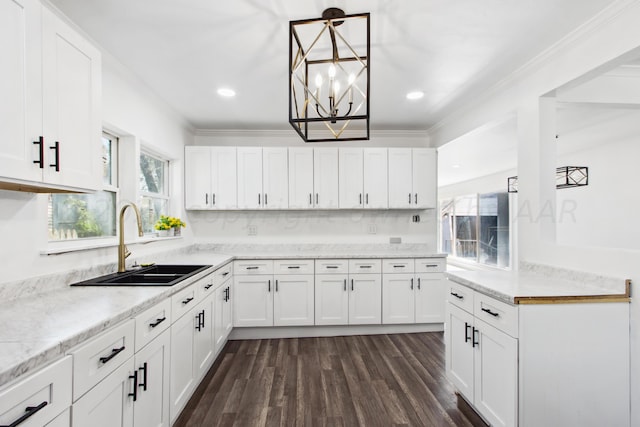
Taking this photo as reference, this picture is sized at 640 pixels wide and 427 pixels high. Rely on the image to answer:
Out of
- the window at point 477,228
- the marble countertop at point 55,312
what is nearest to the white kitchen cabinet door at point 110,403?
the marble countertop at point 55,312

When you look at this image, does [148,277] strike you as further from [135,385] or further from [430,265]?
[430,265]

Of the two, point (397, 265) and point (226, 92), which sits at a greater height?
point (226, 92)

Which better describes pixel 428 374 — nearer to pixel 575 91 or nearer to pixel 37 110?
pixel 575 91

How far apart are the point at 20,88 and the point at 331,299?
123 inches

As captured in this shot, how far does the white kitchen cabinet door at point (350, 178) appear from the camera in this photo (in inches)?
156

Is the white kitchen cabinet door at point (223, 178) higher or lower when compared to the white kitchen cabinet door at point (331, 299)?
higher

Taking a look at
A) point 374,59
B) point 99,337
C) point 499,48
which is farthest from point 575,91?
point 99,337

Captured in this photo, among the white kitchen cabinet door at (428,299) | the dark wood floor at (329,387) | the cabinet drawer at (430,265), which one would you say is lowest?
the dark wood floor at (329,387)

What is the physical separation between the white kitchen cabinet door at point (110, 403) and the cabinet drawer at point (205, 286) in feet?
3.08

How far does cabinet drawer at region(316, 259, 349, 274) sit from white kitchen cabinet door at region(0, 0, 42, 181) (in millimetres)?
2699

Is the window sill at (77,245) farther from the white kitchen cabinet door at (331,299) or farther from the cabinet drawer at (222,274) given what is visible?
the white kitchen cabinet door at (331,299)

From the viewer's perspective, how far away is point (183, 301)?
2084 mm

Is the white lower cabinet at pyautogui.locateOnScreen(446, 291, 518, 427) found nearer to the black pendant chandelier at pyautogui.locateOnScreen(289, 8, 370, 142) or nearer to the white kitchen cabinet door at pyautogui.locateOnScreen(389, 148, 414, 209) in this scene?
the black pendant chandelier at pyautogui.locateOnScreen(289, 8, 370, 142)

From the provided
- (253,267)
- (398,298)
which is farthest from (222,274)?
(398,298)
